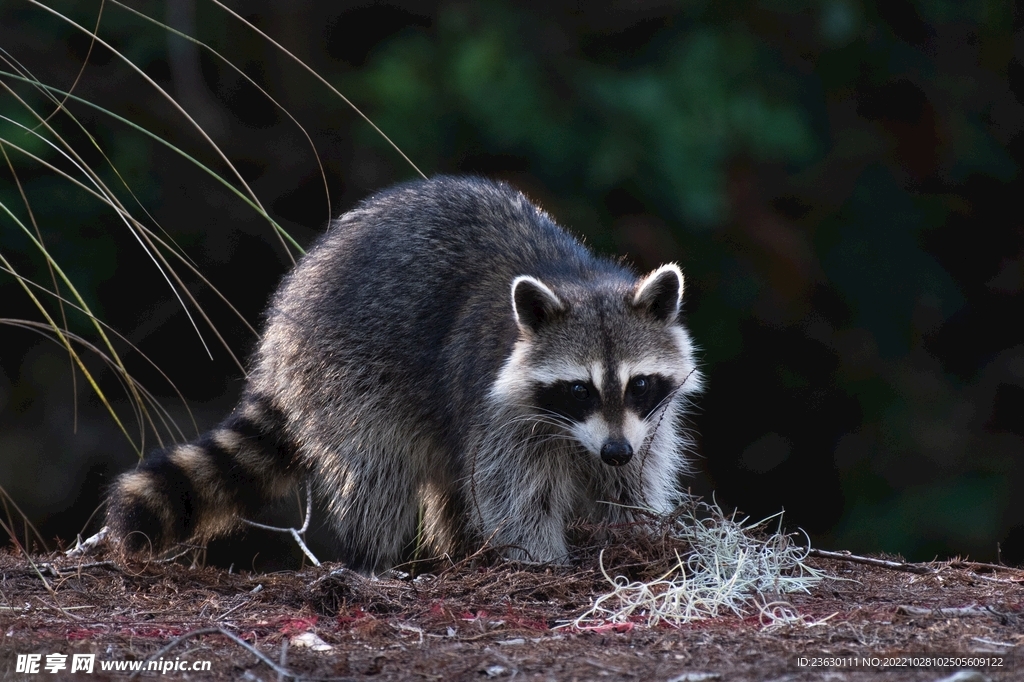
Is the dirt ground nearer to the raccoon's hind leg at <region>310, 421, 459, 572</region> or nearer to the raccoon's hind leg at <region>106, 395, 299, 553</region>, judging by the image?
the raccoon's hind leg at <region>106, 395, 299, 553</region>

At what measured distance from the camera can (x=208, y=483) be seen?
5473 mm

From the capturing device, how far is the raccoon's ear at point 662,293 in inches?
200

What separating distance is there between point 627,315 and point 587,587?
4.29 ft

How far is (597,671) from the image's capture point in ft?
10.5

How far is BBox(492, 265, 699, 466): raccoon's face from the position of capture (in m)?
4.88

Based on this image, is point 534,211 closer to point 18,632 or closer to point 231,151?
point 18,632

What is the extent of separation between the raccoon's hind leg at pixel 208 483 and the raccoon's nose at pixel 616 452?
1895 millimetres

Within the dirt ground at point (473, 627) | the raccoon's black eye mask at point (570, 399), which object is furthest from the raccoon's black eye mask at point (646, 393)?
the dirt ground at point (473, 627)

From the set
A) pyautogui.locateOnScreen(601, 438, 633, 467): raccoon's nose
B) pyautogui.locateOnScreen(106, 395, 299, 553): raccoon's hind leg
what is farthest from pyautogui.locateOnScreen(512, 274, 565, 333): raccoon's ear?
pyautogui.locateOnScreen(106, 395, 299, 553): raccoon's hind leg

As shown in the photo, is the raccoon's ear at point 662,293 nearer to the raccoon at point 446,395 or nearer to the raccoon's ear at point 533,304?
the raccoon at point 446,395

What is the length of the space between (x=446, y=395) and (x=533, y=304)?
2.41ft

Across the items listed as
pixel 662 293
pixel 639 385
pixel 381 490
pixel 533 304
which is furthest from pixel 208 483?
pixel 662 293

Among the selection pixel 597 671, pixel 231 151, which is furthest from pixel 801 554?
pixel 231 151

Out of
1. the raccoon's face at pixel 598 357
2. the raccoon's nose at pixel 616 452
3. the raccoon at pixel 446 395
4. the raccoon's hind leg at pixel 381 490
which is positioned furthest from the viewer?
the raccoon's hind leg at pixel 381 490
